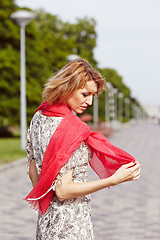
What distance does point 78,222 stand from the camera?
8.87ft

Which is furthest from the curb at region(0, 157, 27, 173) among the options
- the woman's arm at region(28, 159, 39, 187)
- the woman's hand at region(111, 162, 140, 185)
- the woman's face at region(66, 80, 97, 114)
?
the woman's hand at region(111, 162, 140, 185)

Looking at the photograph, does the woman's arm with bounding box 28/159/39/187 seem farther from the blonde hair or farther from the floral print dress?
the blonde hair

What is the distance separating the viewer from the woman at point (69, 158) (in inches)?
101

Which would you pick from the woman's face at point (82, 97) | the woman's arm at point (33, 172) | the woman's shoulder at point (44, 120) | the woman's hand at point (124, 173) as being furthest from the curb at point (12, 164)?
the woman's hand at point (124, 173)

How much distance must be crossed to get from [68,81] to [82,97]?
118 millimetres

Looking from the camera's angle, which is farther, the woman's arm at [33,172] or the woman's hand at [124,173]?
the woman's arm at [33,172]

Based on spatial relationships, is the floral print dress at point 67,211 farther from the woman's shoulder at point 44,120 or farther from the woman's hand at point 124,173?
the woman's hand at point 124,173

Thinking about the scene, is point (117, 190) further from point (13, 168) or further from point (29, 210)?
point (13, 168)

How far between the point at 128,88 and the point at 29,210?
417 feet

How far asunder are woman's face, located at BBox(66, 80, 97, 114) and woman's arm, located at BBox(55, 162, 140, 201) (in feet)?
1.18

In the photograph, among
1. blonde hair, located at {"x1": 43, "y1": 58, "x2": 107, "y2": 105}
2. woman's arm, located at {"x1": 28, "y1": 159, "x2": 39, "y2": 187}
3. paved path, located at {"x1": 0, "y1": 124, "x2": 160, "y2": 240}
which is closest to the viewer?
blonde hair, located at {"x1": 43, "y1": 58, "x2": 107, "y2": 105}

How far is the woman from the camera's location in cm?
258

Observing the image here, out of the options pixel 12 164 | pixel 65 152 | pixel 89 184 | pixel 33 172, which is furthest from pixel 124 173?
pixel 12 164

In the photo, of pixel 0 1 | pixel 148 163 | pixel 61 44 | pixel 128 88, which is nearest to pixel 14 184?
pixel 148 163
